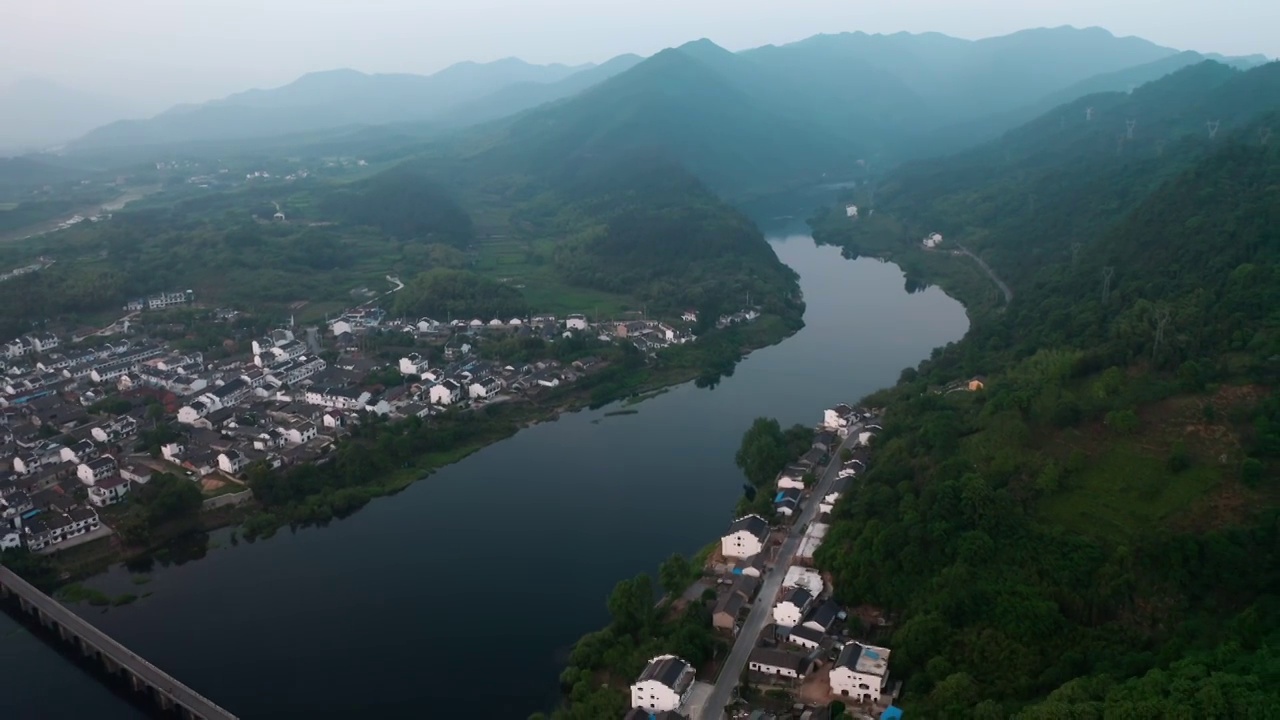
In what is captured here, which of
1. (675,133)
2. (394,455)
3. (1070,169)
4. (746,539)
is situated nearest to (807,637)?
(746,539)

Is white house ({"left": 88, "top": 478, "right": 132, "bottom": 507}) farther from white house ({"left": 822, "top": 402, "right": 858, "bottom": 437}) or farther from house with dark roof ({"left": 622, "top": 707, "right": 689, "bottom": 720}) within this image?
white house ({"left": 822, "top": 402, "right": 858, "bottom": 437})

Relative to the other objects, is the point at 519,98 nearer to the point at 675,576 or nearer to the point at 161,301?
the point at 161,301

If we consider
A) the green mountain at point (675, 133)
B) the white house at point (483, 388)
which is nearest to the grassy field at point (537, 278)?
the white house at point (483, 388)

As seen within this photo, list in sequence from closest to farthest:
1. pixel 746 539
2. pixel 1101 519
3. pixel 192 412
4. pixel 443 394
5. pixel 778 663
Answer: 1. pixel 778 663
2. pixel 1101 519
3. pixel 746 539
4. pixel 192 412
5. pixel 443 394

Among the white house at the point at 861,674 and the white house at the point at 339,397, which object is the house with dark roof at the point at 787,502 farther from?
the white house at the point at 339,397

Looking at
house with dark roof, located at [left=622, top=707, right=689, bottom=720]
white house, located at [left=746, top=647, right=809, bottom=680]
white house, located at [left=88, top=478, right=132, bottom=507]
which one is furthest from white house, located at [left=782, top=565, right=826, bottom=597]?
white house, located at [left=88, top=478, right=132, bottom=507]
